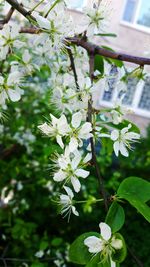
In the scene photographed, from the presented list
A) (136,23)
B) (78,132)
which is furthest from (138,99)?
(78,132)

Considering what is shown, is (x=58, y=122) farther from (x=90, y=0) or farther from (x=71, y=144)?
(x=90, y=0)

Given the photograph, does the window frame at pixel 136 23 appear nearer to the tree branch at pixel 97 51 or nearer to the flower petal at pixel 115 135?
the tree branch at pixel 97 51

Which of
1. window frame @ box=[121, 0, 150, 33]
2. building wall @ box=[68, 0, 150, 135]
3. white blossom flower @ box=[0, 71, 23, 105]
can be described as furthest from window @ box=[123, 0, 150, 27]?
white blossom flower @ box=[0, 71, 23, 105]

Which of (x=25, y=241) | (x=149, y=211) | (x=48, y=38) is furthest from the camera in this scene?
(x=25, y=241)

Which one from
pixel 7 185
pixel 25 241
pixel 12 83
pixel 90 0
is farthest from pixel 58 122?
pixel 7 185

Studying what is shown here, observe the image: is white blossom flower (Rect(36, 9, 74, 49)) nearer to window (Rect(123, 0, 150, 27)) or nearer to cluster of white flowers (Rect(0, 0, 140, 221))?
cluster of white flowers (Rect(0, 0, 140, 221))

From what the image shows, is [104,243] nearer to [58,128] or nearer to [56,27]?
[58,128]
